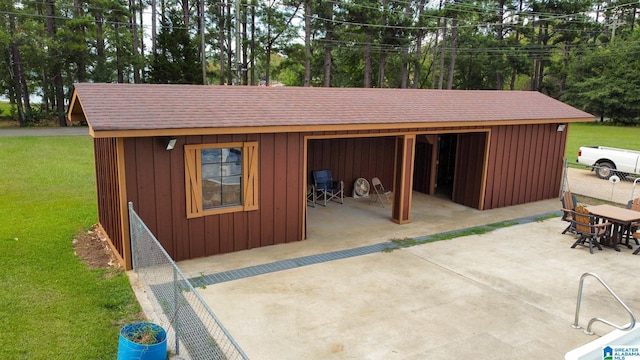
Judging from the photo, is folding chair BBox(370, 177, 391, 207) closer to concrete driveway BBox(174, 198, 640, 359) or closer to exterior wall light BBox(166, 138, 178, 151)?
concrete driveway BBox(174, 198, 640, 359)

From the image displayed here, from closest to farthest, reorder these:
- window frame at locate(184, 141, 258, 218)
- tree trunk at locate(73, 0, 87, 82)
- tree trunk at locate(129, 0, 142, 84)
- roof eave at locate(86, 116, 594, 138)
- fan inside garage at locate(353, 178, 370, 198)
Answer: roof eave at locate(86, 116, 594, 138) → window frame at locate(184, 141, 258, 218) → fan inside garage at locate(353, 178, 370, 198) → tree trunk at locate(73, 0, 87, 82) → tree trunk at locate(129, 0, 142, 84)

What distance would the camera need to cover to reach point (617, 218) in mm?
8266

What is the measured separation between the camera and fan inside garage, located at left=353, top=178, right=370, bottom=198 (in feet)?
39.3

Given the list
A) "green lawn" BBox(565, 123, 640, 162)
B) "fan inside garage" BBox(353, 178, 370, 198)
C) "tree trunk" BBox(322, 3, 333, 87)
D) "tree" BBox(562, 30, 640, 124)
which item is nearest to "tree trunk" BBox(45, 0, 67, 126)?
"tree trunk" BBox(322, 3, 333, 87)

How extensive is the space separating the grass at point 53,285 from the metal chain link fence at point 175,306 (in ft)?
1.08

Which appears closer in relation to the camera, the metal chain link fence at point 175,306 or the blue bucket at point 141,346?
the blue bucket at point 141,346

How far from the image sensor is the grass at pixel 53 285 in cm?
489

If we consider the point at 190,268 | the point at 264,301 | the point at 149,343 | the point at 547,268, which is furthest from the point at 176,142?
the point at 547,268

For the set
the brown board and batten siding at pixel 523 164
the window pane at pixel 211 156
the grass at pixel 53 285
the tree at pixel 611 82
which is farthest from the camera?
the tree at pixel 611 82

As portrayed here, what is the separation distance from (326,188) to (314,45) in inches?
930

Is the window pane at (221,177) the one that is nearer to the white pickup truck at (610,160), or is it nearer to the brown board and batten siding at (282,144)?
the brown board and batten siding at (282,144)

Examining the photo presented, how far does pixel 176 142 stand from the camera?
23.1 feet

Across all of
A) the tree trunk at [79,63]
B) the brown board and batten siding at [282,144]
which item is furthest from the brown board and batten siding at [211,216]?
the tree trunk at [79,63]

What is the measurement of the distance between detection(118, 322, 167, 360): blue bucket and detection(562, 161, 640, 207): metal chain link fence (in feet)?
36.2
